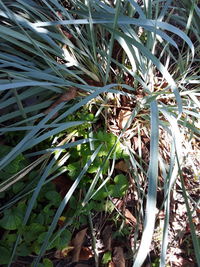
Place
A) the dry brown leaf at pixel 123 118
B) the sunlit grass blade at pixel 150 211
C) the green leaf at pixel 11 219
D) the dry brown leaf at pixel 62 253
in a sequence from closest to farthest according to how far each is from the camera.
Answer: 1. the sunlit grass blade at pixel 150 211
2. the green leaf at pixel 11 219
3. the dry brown leaf at pixel 62 253
4. the dry brown leaf at pixel 123 118

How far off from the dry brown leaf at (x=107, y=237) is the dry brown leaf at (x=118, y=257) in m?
0.03

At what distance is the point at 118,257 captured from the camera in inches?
46.4

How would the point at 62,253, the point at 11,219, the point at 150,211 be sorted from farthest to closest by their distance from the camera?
the point at 62,253
the point at 11,219
the point at 150,211

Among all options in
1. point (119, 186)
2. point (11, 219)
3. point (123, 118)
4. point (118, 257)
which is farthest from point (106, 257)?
point (123, 118)

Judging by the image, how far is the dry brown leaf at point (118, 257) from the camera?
117 cm

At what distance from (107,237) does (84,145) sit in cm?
33

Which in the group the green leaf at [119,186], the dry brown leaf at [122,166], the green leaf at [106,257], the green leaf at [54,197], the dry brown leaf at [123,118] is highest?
the dry brown leaf at [123,118]

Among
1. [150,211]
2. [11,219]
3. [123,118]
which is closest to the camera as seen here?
[150,211]

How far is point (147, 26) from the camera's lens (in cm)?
99

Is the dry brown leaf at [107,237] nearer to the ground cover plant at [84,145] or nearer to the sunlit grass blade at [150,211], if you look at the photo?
the ground cover plant at [84,145]

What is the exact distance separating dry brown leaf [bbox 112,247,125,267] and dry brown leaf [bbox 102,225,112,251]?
3 cm

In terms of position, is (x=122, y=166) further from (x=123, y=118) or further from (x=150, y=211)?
(x=150, y=211)

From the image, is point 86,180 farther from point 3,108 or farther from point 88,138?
point 3,108

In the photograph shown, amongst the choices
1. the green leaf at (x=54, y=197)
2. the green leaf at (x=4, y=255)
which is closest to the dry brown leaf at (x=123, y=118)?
the green leaf at (x=54, y=197)
